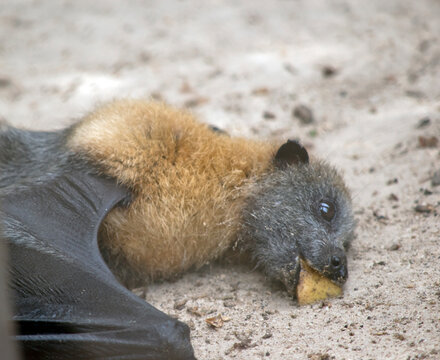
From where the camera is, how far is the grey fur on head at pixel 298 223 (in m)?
4.98

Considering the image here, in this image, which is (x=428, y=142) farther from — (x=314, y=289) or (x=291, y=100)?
(x=314, y=289)

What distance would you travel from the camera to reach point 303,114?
26.6 feet

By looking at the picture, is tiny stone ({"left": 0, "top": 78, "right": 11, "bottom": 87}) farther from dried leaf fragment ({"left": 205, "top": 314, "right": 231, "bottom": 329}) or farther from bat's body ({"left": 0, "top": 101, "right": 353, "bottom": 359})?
A: dried leaf fragment ({"left": 205, "top": 314, "right": 231, "bottom": 329})

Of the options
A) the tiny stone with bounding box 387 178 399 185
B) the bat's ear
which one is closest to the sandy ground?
the tiny stone with bounding box 387 178 399 185

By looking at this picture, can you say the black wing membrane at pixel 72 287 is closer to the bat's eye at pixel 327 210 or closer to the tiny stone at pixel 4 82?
the bat's eye at pixel 327 210

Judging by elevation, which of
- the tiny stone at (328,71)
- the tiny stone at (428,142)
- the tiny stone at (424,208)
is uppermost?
the tiny stone at (428,142)

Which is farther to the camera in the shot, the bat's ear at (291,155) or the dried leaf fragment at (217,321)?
the bat's ear at (291,155)

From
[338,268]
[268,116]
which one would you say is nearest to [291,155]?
[338,268]

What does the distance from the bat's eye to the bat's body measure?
1cm

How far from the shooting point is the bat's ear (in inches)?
216

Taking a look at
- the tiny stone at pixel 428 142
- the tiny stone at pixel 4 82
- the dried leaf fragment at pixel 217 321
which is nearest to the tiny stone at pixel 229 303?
the dried leaf fragment at pixel 217 321

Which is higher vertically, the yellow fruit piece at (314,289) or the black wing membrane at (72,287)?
the black wing membrane at (72,287)

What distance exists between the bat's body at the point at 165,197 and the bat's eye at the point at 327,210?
14 mm

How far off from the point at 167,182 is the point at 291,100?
3960 mm
